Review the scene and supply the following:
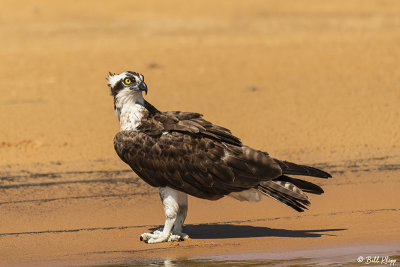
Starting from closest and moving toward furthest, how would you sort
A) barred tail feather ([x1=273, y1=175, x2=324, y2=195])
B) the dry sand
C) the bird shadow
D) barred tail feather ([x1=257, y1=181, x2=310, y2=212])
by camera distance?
barred tail feather ([x1=257, y1=181, x2=310, y2=212]) < barred tail feather ([x1=273, y1=175, x2=324, y2=195]) < the bird shadow < the dry sand

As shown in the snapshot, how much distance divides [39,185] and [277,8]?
21.5m

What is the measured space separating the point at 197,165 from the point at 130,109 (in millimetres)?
883

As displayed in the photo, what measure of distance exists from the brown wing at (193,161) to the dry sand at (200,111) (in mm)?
566

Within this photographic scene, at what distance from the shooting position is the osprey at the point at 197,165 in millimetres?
9055

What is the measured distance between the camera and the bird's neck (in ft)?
30.6

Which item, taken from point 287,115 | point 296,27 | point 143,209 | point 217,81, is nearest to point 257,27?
point 296,27

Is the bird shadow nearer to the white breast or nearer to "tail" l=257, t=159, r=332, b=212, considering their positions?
"tail" l=257, t=159, r=332, b=212

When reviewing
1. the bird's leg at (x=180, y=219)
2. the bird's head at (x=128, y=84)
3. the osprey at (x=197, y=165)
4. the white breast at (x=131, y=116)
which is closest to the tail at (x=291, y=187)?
the osprey at (x=197, y=165)

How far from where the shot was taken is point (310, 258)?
837 centimetres

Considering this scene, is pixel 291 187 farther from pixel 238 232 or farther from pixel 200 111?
pixel 200 111

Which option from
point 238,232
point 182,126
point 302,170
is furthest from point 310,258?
point 182,126

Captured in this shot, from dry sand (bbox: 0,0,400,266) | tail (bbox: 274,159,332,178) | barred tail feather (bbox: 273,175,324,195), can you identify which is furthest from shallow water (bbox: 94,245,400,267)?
tail (bbox: 274,159,332,178)

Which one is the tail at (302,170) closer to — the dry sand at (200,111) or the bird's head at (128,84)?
the dry sand at (200,111)

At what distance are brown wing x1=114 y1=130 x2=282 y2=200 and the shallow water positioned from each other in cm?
77
